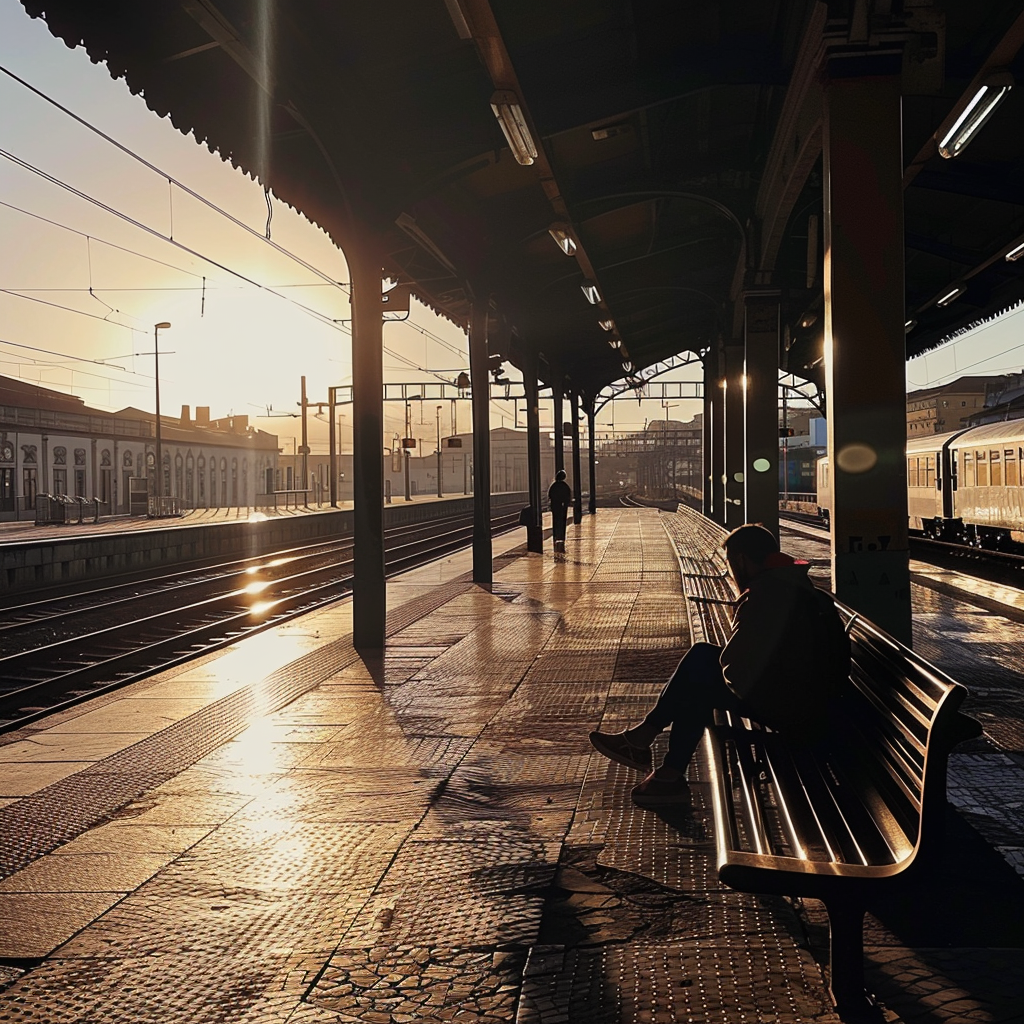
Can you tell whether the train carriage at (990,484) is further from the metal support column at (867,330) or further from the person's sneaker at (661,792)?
the person's sneaker at (661,792)

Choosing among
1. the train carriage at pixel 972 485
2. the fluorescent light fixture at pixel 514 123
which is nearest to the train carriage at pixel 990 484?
the train carriage at pixel 972 485

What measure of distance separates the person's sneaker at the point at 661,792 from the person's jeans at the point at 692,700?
77 millimetres

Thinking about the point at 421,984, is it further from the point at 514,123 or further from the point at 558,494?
the point at 558,494

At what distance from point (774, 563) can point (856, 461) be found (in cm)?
303

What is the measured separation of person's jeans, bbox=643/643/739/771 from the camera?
4.84 metres

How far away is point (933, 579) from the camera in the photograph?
16406 millimetres

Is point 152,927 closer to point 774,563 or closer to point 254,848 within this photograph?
point 254,848

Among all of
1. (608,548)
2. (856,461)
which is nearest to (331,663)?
(856,461)

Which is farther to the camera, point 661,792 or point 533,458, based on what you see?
point 533,458

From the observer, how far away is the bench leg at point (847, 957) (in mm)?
2965

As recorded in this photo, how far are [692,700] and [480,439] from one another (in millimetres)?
12440

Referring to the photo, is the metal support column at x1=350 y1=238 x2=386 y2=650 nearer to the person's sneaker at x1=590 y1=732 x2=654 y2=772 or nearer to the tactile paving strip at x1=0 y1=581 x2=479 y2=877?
the tactile paving strip at x1=0 y1=581 x2=479 y2=877

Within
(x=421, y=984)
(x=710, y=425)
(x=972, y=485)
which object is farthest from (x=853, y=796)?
(x=710, y=425)

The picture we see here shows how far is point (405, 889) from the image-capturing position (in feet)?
13.1
